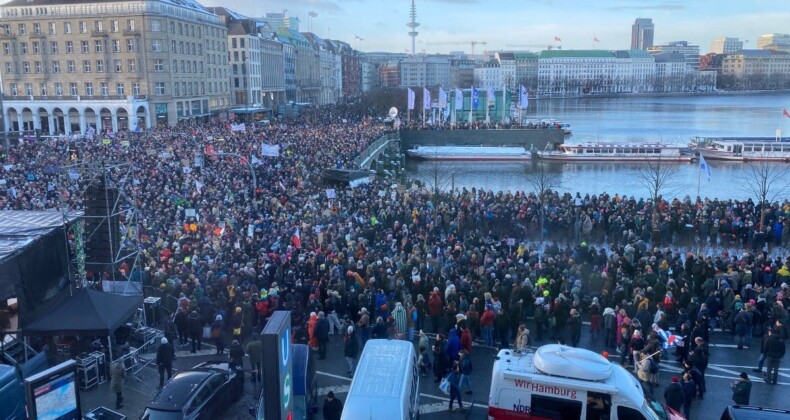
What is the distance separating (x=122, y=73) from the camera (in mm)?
61812

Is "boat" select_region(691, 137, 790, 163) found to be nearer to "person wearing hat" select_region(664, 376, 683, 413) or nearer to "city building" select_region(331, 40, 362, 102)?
"person wearing hat" select_region(664, 376, 683, 413)

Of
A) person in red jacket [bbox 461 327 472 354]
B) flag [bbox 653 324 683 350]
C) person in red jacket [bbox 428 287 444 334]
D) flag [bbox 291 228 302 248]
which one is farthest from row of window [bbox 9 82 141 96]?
flag [bbox 653 324 683 350]

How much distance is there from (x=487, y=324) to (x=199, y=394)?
589 cm

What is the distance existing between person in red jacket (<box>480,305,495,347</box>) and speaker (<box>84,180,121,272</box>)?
7.66 metres

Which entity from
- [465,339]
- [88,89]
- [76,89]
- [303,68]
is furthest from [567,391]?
[303,68]

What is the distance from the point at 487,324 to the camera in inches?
509

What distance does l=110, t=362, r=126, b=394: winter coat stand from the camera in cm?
1070

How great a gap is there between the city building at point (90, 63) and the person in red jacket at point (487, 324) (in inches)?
2154

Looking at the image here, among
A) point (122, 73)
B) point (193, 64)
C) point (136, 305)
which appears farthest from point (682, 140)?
Result: point (136, 305)

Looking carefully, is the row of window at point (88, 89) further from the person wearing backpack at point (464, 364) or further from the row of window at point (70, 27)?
the person wearing backpack at point (464, 364)

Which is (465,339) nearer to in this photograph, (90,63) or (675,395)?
(675,395)

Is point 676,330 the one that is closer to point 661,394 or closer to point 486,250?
point 661,394

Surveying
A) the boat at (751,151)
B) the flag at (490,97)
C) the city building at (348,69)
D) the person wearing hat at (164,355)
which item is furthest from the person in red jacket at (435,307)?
the city building at (348,69)

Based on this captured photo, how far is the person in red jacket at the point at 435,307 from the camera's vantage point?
13531 millimetres
